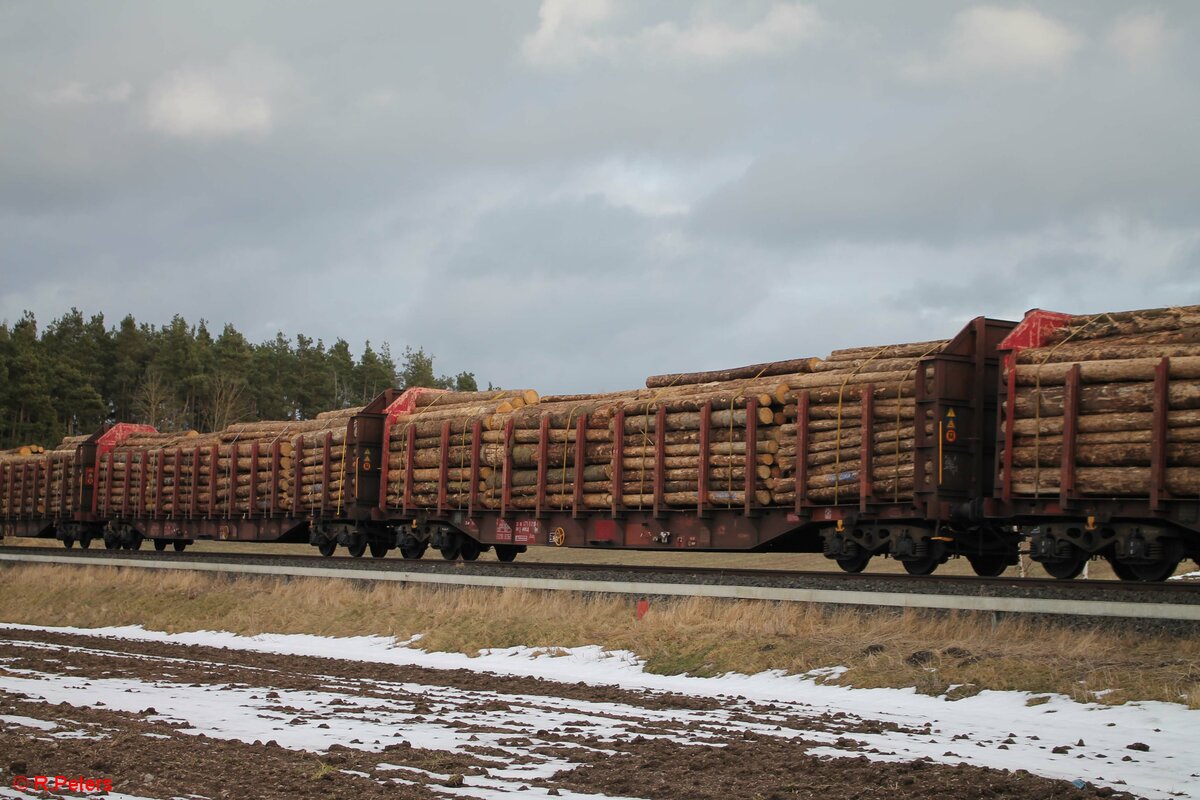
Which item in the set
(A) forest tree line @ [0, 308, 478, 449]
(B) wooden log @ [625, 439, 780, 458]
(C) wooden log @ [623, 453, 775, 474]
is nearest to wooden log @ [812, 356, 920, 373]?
(B) wooden log @ [625, 439, 780, 458]

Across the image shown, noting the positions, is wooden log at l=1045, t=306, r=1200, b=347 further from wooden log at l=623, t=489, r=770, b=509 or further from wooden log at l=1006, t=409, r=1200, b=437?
wooden log at l=623, t=489, r=770, b=509

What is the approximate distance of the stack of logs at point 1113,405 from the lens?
13.8m

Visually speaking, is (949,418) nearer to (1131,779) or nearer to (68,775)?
(1131,779)

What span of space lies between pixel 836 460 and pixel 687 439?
278 cm

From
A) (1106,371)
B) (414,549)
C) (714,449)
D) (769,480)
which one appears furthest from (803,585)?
(414,549)

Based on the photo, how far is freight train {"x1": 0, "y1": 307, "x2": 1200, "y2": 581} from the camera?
14.4 m

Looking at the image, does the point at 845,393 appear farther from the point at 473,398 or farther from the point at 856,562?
the point at 473,398

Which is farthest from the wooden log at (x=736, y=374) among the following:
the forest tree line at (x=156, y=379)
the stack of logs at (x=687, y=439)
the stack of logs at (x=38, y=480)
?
the forest tree line at (x=156, y=379)

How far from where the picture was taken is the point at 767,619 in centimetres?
1462

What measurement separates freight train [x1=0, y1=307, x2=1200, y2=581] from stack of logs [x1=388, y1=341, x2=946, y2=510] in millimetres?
34

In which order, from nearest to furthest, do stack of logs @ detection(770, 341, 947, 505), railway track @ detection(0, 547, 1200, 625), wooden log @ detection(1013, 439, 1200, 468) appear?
railway track @ detection(0, 547, 1200, 625)
wooden log @ detection(1013, 439, 1200, 468)
stack of logs @ detection(770, 341, 947, 505)

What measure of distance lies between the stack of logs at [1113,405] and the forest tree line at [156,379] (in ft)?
196

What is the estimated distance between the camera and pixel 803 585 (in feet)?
50.3

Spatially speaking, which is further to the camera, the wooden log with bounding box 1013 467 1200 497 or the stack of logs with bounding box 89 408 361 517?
the stack of logs with bounding box 89 408 361 517
